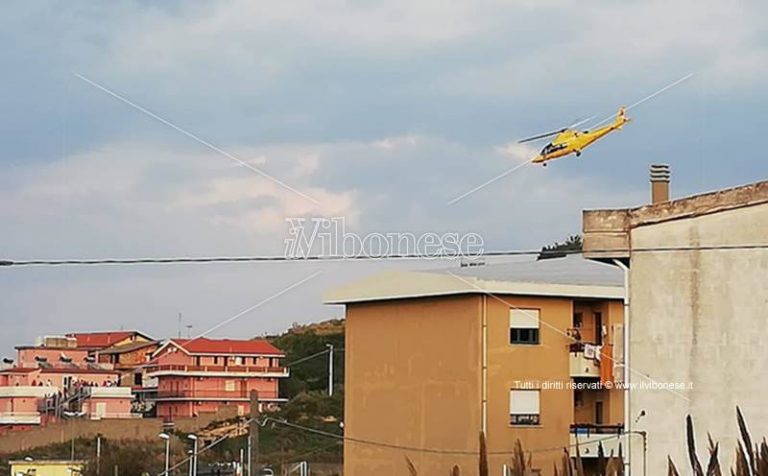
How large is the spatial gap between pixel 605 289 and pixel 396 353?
5.72 meters

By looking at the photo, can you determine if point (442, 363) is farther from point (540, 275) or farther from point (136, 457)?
point (136, 457)

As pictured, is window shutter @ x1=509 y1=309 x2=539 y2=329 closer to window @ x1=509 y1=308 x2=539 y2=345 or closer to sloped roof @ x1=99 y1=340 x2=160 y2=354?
window @ x1=509 y1=308 x2=539 y2=345

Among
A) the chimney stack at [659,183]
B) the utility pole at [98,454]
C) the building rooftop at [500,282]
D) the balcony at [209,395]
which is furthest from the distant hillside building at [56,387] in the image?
the chimney stack at [659,183]

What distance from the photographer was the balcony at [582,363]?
3391cm

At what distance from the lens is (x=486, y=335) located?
33250 millimetres

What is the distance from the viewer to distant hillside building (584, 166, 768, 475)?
70.2ft

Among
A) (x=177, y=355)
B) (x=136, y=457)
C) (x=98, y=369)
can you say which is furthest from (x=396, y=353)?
(x=98, y=369)

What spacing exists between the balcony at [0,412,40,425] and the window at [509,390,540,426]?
43.8 metres

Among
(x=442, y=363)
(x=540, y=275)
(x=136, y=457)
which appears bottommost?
(x=136, y=457)

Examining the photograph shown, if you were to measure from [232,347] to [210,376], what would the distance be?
251cm

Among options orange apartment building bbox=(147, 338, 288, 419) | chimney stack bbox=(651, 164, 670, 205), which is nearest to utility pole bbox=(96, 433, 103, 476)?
orange apartment building bbox=(147, 338, 288, 419)

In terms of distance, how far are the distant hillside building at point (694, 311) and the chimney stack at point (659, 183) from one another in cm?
312

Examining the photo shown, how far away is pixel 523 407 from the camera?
110ft

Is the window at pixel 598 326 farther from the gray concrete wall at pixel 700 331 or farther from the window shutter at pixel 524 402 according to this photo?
the gray concrete wall at pixel 700 331
